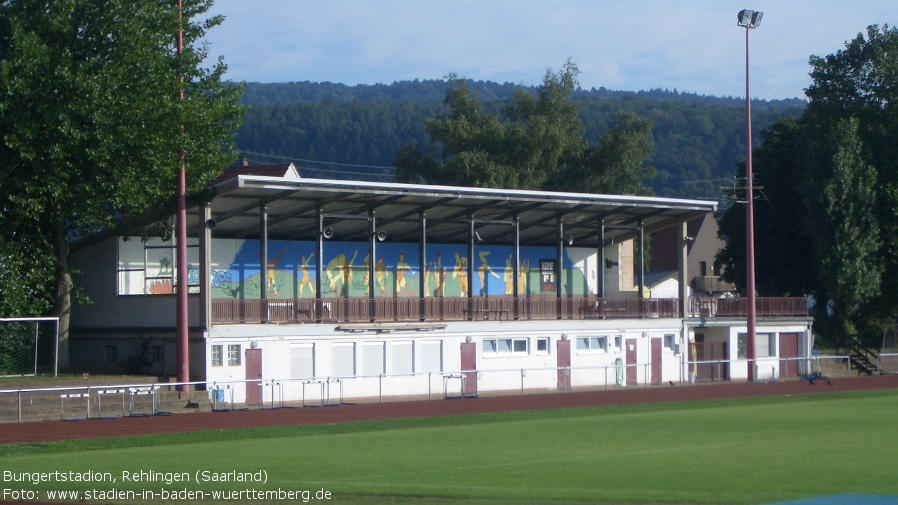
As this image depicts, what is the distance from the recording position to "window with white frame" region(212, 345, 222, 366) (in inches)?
1411

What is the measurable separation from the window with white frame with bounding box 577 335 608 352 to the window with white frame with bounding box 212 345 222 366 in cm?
1699

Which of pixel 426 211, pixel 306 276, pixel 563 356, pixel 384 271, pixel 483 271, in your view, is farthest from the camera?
pixel 483 271

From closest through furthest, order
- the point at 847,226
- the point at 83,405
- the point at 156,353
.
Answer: the point at 83,405 < the point at 156,353 < the point at 847,226

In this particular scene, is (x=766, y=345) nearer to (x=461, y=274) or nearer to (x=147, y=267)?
(x=461, y=274)

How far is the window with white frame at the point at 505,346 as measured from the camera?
43594mm

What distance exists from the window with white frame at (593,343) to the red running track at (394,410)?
3.68 m

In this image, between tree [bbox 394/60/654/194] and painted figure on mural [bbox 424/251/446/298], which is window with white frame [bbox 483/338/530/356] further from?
tree [bbox 394/60/654/194]

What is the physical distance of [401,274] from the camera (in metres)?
48.1

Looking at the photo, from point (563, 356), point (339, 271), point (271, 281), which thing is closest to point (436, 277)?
point (339, 271)

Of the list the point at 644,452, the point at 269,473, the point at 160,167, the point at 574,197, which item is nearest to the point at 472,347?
the point at 574,197

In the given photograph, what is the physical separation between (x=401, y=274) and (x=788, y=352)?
20.5 m

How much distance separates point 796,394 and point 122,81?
2681 centimetres

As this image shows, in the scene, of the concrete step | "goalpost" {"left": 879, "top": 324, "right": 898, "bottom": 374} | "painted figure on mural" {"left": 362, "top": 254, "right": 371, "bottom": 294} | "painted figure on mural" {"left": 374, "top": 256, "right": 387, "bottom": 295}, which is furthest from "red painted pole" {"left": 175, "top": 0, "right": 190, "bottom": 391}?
"goalpost" {"left": 879, "top": 324, "right": 898, "bottom": 374}

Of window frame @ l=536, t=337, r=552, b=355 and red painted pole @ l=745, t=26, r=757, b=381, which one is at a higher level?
red painted pole @ l=745, t=26, r=757, b=381
